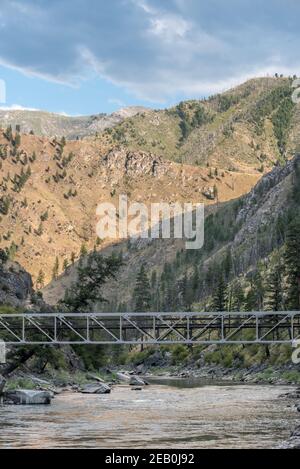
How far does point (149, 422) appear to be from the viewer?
153 feet

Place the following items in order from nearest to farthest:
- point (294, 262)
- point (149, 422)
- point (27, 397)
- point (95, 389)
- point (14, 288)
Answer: point (149, 422), point (27, 397), point (95, 389), point (294, 262), point (14, 288)

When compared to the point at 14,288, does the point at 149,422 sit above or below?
below

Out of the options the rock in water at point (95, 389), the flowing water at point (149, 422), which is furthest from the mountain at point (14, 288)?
the flowing water at point (149, 422)

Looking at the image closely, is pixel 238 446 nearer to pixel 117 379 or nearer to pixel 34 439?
pixel 34 439

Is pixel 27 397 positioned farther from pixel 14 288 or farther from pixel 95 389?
pixel 14 288

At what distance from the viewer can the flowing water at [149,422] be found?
37.2 metres

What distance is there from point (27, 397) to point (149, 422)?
15089mm

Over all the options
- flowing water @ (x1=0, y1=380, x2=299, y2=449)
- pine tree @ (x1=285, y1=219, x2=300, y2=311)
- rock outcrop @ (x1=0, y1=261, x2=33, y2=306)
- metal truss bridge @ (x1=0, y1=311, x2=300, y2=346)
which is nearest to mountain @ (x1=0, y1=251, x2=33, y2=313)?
rock outcrop @ (x1=0, y1=261, x2=33, y2=306)

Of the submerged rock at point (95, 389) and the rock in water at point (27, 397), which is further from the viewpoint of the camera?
the submerged rock at point (95, 389)

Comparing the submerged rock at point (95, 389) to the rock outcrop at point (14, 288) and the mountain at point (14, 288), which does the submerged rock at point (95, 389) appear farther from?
the rock outcrop at point (14, 288)

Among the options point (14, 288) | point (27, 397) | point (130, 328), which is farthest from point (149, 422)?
point (14, 288)

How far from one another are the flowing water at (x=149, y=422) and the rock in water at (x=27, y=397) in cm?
89

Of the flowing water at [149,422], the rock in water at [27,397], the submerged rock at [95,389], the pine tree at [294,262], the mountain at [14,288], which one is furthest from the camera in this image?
the mountain at [14,288]
